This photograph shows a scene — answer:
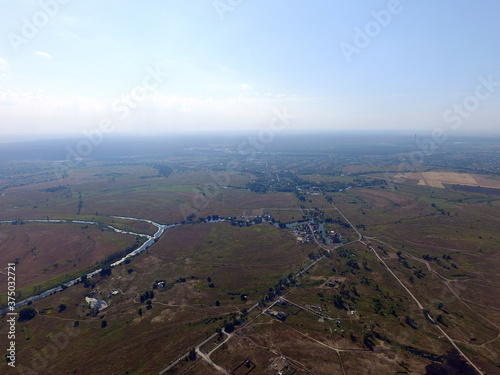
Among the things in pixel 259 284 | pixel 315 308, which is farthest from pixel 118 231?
pixel 315 308

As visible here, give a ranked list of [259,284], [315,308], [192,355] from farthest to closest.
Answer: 1. [259,284]
2. [315,308]
3. [192,355]

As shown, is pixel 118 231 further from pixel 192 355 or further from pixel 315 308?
pixel 315 308

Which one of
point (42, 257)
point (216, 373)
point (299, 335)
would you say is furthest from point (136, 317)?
point (42, 257)

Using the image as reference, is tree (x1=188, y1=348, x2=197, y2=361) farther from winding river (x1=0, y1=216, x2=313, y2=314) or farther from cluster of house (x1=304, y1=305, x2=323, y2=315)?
winding river (x1=0, y1=216, x2=313, y2=314)

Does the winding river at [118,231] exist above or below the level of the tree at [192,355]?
above

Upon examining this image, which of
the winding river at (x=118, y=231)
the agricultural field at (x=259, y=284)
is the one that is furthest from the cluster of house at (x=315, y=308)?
the winding river at (x=118, y=231)

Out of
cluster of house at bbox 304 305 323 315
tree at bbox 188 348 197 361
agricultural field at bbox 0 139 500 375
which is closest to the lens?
tree at bbox 188 348 197 361

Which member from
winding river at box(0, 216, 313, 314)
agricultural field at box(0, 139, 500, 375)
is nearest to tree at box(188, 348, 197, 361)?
agricultural field at box(0, 139, 500, 375)

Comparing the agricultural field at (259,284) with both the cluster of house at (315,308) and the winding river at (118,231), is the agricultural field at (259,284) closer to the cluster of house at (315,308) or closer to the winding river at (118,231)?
the cluster of house at (315,308)

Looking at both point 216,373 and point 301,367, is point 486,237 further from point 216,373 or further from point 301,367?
point 216,373

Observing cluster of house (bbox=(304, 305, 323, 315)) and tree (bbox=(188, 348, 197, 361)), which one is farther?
cluster of house (bbox=(304, 305, 323, 315))

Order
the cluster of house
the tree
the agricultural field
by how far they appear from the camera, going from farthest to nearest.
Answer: the cluster of house < the agricultural field < the tree
